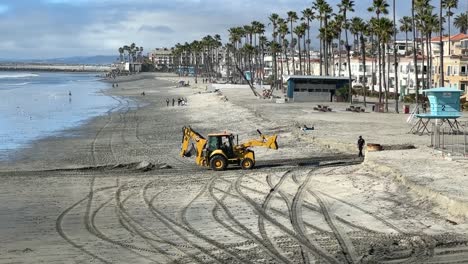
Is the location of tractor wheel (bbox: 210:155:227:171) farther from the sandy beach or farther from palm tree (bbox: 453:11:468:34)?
palm tree (bbox: 453:11:468:34)

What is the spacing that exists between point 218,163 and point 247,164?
1.21 m

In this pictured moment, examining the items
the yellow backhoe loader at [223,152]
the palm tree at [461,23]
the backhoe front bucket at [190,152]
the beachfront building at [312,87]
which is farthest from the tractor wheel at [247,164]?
the palm tree at [461,23]

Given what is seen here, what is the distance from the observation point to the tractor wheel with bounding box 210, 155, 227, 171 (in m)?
25.4

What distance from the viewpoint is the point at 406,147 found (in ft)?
92.0

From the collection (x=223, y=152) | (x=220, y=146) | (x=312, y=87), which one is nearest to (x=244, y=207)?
(x=223, y=152)

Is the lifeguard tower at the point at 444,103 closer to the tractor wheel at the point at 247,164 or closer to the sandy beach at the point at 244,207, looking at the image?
the sandy beach at the point at 244,207

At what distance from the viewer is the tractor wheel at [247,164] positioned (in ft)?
84.3

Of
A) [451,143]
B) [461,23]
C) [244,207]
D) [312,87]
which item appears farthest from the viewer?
[461,23]

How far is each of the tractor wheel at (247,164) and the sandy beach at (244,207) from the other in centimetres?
63

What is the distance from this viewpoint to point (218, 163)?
25422mm

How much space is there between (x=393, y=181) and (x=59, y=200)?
35.3 ft

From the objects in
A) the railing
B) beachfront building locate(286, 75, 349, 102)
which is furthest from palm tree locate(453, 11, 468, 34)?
the railing

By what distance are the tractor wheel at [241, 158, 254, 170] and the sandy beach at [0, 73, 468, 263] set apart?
2.06 feet

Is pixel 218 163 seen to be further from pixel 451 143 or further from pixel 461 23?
pixel 461 23
